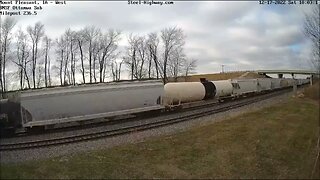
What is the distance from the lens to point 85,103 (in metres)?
21.8

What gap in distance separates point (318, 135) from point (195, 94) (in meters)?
15.8

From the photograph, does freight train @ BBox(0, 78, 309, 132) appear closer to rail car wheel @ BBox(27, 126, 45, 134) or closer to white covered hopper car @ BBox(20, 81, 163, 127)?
white covered hopper car @ BBox(20, 81, 163, 127)

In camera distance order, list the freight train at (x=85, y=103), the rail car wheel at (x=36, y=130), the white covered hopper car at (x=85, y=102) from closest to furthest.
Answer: the freight train at (x=85, y=103)
the white covered hopper car at (x=85, y=102)
the rail car wheel at (x=36, y=130)

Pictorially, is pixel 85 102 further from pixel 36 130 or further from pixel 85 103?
pixel 36 130

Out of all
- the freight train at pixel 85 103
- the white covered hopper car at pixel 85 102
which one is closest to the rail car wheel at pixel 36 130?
the freight train at pixel 85 103

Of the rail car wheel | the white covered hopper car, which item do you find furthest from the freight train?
the rail car wheel

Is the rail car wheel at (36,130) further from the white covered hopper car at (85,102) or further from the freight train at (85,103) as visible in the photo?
the white covered hopper car at (85,102)

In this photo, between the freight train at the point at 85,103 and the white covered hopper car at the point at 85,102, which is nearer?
the freight train at the point at 85,103

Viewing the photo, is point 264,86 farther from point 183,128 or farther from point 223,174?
point 223,174

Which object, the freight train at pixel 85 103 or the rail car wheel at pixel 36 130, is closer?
the freight train at pixel 85 103

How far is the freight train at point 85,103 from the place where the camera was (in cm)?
1967

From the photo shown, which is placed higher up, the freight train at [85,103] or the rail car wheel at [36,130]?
the freight train at [85,103]

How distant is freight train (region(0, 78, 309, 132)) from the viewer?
19.7 meters

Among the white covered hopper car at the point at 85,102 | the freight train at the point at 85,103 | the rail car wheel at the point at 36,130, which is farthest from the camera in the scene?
the rail car wheel at the point at 36,130
